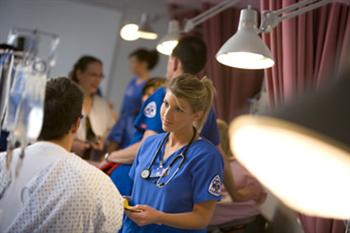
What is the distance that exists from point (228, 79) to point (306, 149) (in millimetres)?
3291

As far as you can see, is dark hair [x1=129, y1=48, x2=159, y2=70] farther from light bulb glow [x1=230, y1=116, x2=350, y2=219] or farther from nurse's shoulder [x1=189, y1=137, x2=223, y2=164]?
light bulb glow [x1=230, y1=116, x2=350, y2=219]

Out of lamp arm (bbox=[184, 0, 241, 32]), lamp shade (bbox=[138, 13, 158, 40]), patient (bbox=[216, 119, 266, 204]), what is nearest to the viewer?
lamp arm (bbox=[184, 0, 241, 32])

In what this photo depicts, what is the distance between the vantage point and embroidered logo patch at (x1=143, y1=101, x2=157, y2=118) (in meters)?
2.21

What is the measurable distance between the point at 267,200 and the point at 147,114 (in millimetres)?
1435

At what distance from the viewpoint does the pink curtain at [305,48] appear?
6.88 feet

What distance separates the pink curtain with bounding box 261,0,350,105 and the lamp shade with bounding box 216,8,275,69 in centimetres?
45

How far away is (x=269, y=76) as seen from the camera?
2.18m

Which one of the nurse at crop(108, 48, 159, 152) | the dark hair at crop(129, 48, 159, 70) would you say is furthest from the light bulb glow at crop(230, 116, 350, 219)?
the dark hair at crop(129, 48, 159, 70)

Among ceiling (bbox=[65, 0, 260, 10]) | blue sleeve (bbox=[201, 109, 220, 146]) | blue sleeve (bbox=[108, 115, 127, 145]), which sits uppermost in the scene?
ceiling (bbox=[65, 0, 260, 10])

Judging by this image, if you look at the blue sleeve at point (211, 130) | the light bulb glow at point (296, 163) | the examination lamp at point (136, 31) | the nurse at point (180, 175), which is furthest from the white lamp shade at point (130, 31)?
the light bulb glow at point (296, 163)

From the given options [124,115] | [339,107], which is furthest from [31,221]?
[124,115]

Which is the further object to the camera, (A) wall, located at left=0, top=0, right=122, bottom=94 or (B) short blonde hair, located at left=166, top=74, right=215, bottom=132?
(A) wall, located at left=0, top=0, right=122, bottom=94

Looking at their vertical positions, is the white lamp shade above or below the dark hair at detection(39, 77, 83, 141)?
above

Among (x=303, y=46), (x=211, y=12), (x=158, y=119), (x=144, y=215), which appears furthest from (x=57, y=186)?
(x=211, y=12)
